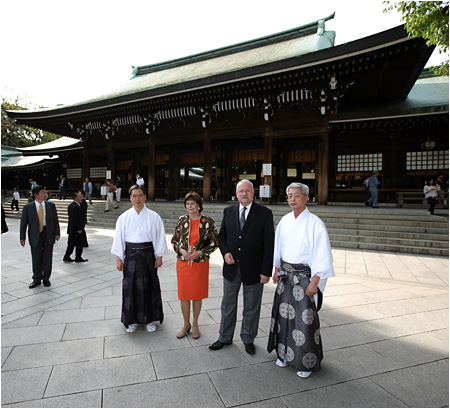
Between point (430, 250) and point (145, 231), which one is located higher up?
point (145, 231)

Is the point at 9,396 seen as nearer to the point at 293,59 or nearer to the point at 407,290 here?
the point at 407,290

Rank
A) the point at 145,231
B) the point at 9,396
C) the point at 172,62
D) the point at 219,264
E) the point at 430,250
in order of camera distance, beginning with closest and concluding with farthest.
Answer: the point at 9,396 → the point at 145,231 → the point at 219,264 → the point at 430,250 → the point at 172,62

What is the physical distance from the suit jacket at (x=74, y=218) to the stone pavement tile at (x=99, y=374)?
4.42m

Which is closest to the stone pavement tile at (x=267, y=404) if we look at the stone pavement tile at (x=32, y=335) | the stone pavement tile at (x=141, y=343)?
the stone pavement tile at (x=141, y=343)

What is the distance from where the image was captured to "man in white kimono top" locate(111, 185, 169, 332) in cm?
305

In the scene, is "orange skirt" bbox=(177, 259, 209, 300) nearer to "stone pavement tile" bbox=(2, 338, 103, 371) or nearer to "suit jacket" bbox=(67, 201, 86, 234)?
"stone pavement tile" bbox=(2, 338, 103, 371)

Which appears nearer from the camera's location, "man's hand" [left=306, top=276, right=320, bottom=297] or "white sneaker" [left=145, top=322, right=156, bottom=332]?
"man's hand" [left=306, top=276, right=320, bottom=297]

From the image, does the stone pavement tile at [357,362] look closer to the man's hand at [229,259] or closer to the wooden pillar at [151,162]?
the man's hand at [229,259]

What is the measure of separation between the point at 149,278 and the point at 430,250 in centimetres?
762

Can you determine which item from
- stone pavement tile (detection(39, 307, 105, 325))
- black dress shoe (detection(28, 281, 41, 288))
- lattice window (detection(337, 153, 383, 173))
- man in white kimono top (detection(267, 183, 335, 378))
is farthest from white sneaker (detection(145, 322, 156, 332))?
lattice window (detection(337, 153, 383, 173))

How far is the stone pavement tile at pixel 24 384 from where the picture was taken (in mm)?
2027

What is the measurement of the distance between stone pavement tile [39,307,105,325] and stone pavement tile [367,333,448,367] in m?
3.25

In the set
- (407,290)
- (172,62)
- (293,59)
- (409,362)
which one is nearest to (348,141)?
(293,59)

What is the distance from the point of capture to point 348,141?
1214 centimetres
